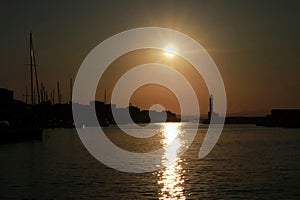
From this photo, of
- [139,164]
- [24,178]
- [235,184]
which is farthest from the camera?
[139,164]

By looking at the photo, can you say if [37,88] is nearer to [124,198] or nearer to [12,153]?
[12,153]

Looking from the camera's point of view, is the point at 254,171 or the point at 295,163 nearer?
the point at 254,171

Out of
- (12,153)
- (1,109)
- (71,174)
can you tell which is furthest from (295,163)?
(1,109)

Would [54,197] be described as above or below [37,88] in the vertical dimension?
below

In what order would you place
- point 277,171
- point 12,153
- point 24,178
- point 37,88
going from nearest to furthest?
1. point 24,178
2. point 277,171
3. point 12,153
4. point 37,88

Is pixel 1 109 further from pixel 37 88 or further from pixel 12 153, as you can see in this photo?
pixel 12 153

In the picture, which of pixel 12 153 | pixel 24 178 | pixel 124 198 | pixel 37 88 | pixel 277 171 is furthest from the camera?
pixel 37 88

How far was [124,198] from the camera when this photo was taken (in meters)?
30.1

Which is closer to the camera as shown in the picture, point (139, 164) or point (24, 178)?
point (24, 178)

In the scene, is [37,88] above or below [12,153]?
above

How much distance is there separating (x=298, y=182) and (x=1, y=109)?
396 feet

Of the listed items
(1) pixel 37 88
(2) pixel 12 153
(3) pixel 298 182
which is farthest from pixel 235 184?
(1) pixel 37 88

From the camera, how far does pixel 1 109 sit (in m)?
145

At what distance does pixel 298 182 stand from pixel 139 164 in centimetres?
1937
